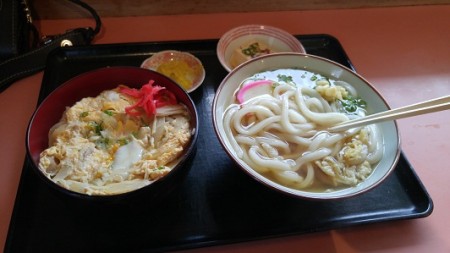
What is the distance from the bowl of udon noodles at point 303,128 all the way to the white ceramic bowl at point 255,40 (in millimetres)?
320

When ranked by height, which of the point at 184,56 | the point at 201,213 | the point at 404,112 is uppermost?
the point at 404,112

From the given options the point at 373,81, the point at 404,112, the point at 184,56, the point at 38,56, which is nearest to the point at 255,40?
the point at 184,56

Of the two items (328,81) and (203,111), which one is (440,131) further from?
(203,111)

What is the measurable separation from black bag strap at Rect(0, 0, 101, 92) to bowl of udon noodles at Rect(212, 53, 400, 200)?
0.89 metres

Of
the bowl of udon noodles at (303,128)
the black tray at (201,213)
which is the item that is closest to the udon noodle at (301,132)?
the bowl of udon noodles at (303,128)

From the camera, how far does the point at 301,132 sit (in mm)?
1243

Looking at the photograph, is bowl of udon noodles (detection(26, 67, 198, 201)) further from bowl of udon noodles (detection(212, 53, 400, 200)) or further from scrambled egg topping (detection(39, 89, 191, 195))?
bowl of udon noodles (detection(212, 53, 400, 200))

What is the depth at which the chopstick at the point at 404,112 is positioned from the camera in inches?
39.0

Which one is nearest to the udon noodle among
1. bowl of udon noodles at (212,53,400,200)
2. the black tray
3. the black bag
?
bowl of udon noodles at (212,53,400,200)

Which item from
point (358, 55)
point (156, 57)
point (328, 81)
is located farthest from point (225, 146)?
point (358, 55)

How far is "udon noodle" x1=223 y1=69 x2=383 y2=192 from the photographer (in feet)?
3.76

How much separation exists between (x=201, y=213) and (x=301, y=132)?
46cm

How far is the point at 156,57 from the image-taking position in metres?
1.60

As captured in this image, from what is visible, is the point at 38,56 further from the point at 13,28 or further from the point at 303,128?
the point at 303,128
